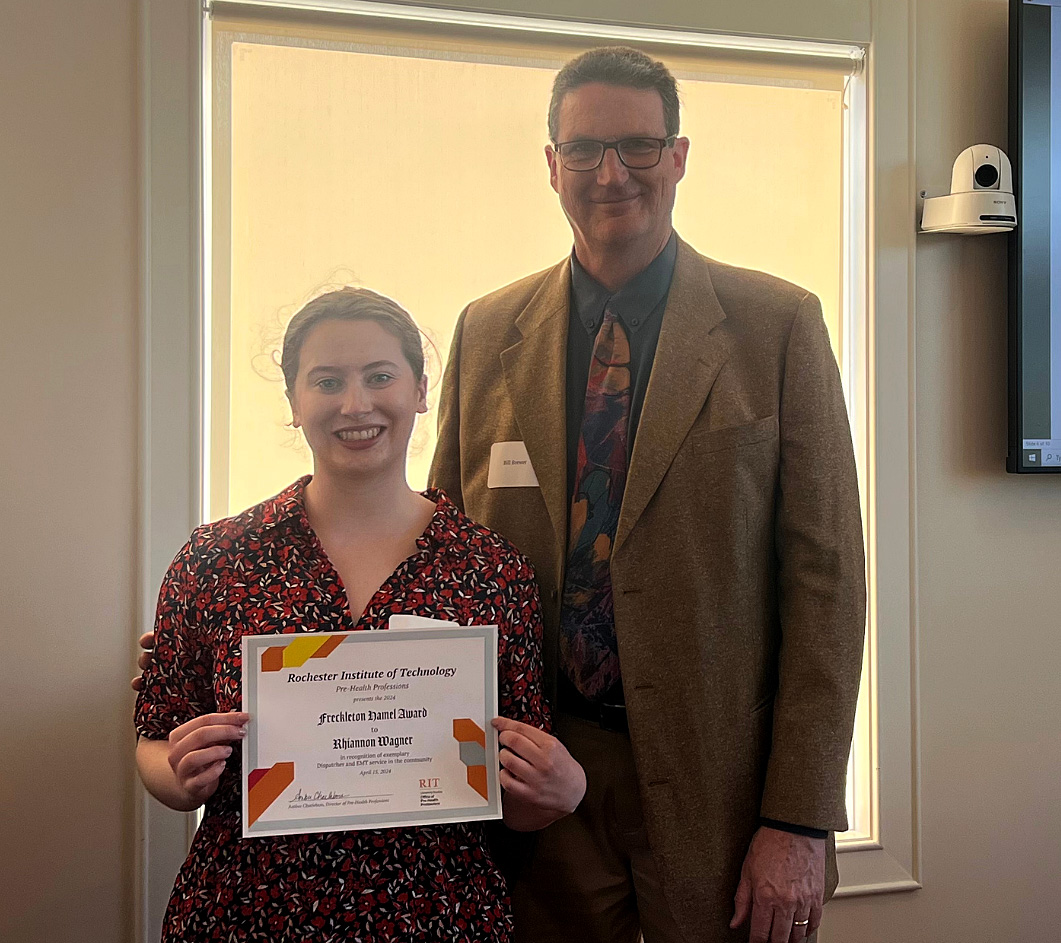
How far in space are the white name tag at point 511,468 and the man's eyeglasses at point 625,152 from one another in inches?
19.5

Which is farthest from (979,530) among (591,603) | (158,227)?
(158,227)

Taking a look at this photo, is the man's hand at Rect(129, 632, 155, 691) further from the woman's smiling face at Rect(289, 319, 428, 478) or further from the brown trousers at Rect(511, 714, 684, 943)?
the brown trousers at Rect(511, 714, 684, 943)

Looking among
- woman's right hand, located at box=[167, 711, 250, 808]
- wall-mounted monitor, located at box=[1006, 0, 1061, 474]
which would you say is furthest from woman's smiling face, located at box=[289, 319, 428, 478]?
wall-mounted monitor, located at box=[1006, 0, 1061, 474]

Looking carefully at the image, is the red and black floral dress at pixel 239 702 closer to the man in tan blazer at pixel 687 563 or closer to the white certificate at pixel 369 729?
the white certificate at pixel 369 729

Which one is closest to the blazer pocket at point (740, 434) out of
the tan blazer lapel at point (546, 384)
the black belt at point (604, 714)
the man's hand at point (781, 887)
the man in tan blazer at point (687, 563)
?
the man in tan blazer at point (687, 563)

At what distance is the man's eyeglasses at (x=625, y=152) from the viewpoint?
1614 millimetres

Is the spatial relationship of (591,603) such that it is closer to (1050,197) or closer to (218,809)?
(218,809)

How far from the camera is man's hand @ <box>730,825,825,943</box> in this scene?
4.94 feet

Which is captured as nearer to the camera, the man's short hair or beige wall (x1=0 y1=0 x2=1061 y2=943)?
the man's short hair

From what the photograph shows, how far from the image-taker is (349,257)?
86.9 inches

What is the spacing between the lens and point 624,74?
5.30ft

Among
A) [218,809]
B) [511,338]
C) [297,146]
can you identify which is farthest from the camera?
[297,146]

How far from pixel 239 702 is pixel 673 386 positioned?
846mm

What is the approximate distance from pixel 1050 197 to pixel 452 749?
6.50ft
